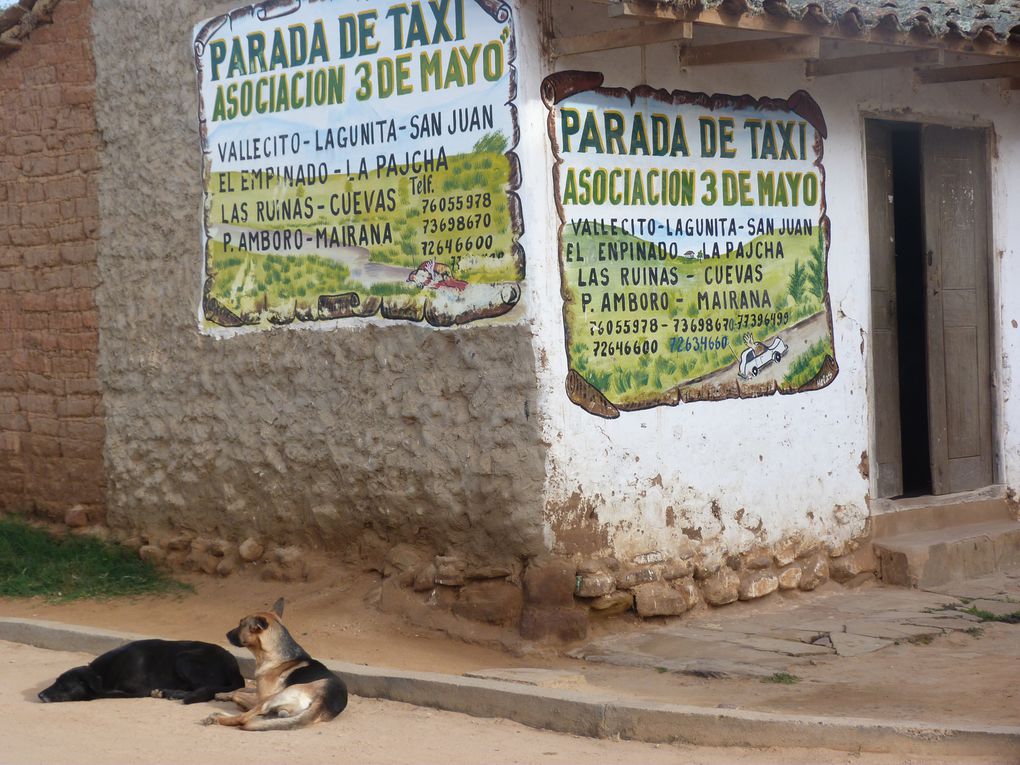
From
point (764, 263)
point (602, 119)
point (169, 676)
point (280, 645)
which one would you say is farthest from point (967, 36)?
point (169, 676)

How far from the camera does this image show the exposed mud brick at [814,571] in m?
7.39

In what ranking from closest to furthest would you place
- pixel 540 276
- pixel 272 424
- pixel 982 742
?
1. pixel 982 742
2. pixel 540 276
3. pixel 272 424

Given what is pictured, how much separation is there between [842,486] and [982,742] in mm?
2999

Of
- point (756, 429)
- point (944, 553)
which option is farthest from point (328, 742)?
point (944, 553)

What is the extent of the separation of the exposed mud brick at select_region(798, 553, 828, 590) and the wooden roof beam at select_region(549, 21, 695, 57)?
300cm

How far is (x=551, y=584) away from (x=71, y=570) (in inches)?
132

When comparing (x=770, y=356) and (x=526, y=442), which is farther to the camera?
(x=770, y=356)

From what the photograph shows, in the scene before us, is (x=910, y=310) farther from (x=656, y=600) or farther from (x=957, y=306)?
(x=656, y=600)

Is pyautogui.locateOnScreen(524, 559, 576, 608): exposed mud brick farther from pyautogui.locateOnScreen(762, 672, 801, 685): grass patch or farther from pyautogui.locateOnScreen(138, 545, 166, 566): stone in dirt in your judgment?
pyautogui.locateOnScreen(138, 545, 166, 566): stone in dirt

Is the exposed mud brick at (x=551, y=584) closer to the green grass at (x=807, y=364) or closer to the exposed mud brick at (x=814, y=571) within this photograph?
the exposed mud brick at (x=814, y=571)

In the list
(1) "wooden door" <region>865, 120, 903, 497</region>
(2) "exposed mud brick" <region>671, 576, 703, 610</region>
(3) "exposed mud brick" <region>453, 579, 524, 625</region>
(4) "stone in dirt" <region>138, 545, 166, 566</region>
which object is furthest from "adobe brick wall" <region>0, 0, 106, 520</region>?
(1) "wooden door" <region>865, 120, 903, 497</region>

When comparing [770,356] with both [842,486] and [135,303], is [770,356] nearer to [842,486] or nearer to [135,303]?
[842,486]

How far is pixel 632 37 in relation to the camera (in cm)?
617

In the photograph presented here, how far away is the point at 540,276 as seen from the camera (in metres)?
6.42
